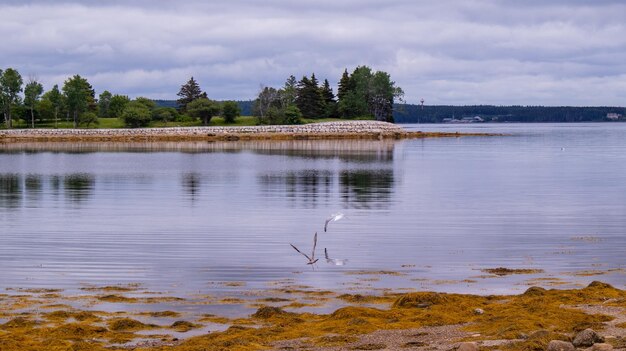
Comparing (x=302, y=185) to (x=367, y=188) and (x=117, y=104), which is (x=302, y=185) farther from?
(x=117, y=104)

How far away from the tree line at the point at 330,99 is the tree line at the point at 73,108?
8.14 m

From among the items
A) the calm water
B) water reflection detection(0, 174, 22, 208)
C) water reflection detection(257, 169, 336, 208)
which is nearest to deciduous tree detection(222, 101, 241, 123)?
water reflection detection(257, 169, 336, 208)

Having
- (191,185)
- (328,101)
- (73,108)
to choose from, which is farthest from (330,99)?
(191,185)

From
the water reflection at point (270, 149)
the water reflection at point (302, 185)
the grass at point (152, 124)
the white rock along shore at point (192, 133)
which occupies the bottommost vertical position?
the water reflection at point (270, 149)

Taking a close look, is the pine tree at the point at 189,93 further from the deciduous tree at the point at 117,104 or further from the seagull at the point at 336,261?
the seagull at the point at 336,261

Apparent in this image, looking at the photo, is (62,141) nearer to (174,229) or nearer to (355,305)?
(174,229)

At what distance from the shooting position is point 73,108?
149 metres

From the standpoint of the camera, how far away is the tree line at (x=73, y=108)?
147 m

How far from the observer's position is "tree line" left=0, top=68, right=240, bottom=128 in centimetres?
14688

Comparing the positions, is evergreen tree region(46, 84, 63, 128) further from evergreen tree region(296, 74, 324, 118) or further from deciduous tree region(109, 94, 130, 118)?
evergreen tree region(296, 74, 324, 118)

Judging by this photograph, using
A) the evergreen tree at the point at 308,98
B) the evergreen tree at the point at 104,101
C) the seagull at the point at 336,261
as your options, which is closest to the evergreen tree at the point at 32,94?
the evergreen tree at the point at 104,101

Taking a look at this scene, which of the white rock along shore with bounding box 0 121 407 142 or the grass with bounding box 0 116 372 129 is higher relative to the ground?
the grass with bounding box 0 116 372 129

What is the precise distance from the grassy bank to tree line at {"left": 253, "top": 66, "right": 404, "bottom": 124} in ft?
444

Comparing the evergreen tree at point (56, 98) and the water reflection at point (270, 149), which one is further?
the evergreen tree at point (56, 98)
